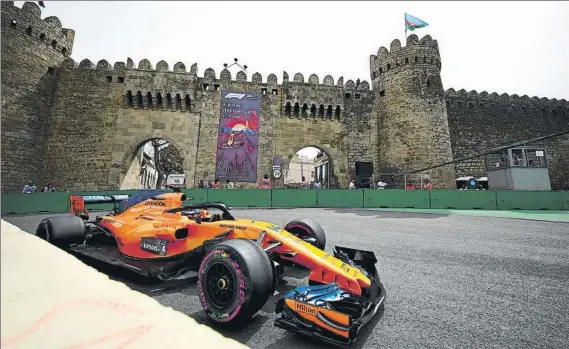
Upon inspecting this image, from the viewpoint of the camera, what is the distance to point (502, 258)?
468cm

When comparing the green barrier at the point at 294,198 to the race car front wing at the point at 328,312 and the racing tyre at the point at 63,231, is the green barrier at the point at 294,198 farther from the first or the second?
the race car front wing at the point at 328,312

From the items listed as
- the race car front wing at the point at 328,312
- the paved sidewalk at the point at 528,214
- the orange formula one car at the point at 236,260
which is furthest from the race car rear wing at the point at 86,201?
the paved sidewalk at the point at 528,214

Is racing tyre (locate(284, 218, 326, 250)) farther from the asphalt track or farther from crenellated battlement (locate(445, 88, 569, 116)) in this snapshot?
crenellated battlement (locate(445, 88, 569, 116))

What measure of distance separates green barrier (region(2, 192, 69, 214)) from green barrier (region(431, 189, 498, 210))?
17.5m

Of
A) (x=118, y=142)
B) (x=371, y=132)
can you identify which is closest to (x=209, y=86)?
(x=118, y=142)

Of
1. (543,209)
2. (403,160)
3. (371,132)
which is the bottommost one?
(543,209)

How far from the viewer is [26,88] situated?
54.1ft

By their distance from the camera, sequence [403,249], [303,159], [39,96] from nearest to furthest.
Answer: [403,249] → [39,96] → [303,159]

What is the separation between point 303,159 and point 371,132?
1495 inches

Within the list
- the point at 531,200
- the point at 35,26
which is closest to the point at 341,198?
the point at 531,200

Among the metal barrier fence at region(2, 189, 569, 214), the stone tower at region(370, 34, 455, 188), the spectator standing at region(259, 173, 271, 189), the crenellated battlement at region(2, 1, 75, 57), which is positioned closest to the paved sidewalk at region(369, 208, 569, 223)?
the metal barrier fence at region(2, 189, 569, 214)

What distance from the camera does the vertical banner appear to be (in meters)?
Result: 18.4

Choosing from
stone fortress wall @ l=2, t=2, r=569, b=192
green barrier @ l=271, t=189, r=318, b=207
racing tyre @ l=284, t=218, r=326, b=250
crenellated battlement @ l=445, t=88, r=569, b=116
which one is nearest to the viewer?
racing tyre @ l=284, t=218, r=326, b=250

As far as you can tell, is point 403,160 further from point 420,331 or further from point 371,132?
point 420,331
